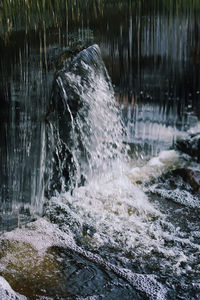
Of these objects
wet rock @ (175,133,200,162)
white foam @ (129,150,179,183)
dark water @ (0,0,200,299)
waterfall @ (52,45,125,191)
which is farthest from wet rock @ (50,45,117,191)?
wet rock @ (175,133,200,162)

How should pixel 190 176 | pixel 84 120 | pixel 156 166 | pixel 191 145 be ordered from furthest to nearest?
pixel 191 145, pixel 156 166, pixel 190 176, pixel 84 120

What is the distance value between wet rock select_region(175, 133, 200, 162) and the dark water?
43.8 inches

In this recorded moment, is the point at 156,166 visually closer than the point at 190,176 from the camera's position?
No

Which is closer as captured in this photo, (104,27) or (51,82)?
(51,82)

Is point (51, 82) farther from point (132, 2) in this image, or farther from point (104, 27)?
point (132, 2)

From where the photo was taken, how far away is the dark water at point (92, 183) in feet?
12.0

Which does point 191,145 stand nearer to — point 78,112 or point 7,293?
point 78,112

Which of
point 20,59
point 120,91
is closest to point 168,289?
point 20,59

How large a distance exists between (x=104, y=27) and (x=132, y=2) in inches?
29.0

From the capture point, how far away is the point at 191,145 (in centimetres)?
748

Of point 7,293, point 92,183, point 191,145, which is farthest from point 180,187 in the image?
point 7,293

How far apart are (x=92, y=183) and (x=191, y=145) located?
2679 millimetres

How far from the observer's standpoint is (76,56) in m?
4.65

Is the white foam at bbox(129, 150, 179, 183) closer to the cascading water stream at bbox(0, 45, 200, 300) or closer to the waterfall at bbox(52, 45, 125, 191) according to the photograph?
the cascading water stream at bbox(0, 45, 200, 300)
